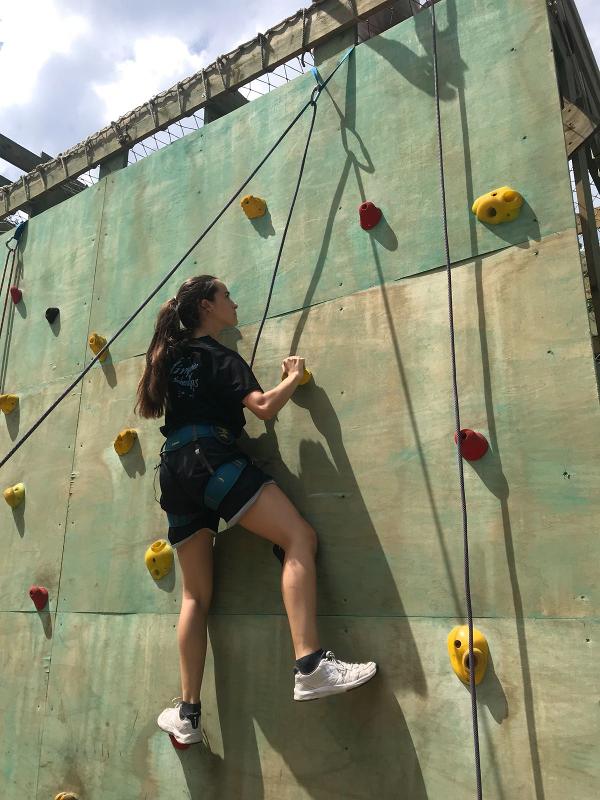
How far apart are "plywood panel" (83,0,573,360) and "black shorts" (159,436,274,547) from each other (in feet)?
2.28

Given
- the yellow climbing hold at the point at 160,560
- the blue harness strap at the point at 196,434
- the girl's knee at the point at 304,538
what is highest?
the blue harness strap at the point at 196,434

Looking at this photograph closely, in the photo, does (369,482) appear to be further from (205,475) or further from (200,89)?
(200,89)

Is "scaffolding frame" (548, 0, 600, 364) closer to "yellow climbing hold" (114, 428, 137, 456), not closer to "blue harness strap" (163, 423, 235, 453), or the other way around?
"blue harness strap" (163, 423, 235, 453)

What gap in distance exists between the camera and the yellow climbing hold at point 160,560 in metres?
2.63

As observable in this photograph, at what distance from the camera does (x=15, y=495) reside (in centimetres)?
334

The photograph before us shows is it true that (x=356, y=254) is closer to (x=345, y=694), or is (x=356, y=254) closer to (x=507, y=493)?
(x=507, y=493)

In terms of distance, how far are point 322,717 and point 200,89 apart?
10.0ft

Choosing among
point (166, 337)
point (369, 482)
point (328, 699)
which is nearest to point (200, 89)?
point (166, 337)

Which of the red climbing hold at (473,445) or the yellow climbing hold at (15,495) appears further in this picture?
the yellow climbing hold at (15,495)

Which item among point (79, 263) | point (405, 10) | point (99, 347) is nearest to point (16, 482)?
point (99, 347)

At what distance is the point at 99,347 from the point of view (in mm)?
3324

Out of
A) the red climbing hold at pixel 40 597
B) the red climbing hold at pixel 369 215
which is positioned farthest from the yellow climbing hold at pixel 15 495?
the red climbing hold at pixel 369 215

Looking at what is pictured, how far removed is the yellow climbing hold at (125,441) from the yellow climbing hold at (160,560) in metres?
0.50

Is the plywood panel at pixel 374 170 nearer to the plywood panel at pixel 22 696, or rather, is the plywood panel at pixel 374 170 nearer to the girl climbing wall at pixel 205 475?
the girl climbing wall at pixel 205 475
